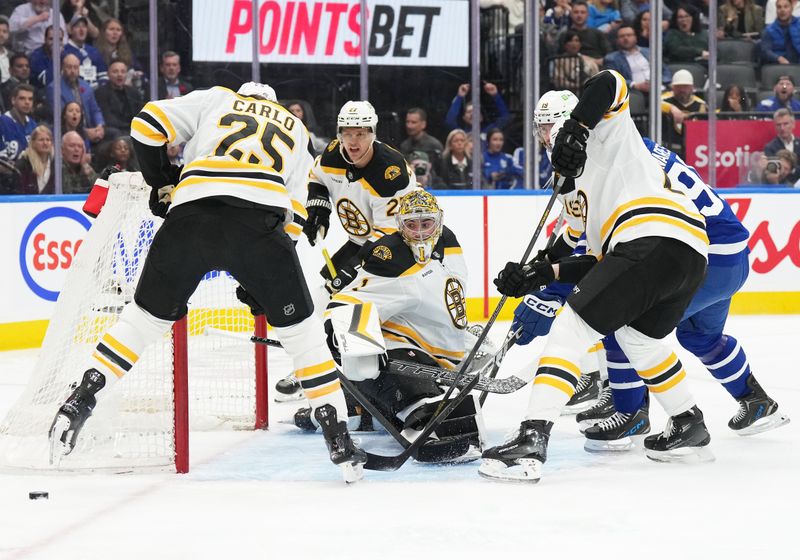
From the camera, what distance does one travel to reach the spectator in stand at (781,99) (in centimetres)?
714

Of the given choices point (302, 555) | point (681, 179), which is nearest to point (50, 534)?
point (302, 555)

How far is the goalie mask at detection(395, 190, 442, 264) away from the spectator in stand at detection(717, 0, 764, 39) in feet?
14.7

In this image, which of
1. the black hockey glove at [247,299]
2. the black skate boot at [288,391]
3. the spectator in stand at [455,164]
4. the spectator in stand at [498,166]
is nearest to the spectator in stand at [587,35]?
the spectator in stand at [498,166]

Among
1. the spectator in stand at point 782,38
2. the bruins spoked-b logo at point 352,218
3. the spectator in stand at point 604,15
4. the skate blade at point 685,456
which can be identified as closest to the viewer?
the skate blade at point 685,456

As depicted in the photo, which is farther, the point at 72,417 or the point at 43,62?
the point at 43,62

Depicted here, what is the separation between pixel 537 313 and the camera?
11.8ft

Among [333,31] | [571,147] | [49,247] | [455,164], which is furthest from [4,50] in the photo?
[571,147]

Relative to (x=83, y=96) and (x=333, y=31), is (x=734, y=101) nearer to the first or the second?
(x=333, y=31)

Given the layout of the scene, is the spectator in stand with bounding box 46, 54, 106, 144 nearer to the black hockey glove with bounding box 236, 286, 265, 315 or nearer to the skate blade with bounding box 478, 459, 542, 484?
the black hockey glove with bounding box 236, 286, 265, 315

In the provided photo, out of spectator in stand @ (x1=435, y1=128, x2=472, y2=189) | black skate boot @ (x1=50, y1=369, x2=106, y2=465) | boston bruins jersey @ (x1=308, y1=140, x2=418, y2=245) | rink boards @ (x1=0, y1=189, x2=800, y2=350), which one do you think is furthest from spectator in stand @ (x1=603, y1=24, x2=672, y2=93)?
black skate boot @ (x1=50, y1=369, x2=106, y2=465)

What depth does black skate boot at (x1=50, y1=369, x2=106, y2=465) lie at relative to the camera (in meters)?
2.79

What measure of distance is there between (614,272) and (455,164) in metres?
4.14

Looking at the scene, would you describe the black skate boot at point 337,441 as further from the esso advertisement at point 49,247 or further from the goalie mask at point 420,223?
the esso advertisement at point 49,247

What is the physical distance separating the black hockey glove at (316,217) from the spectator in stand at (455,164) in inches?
114
